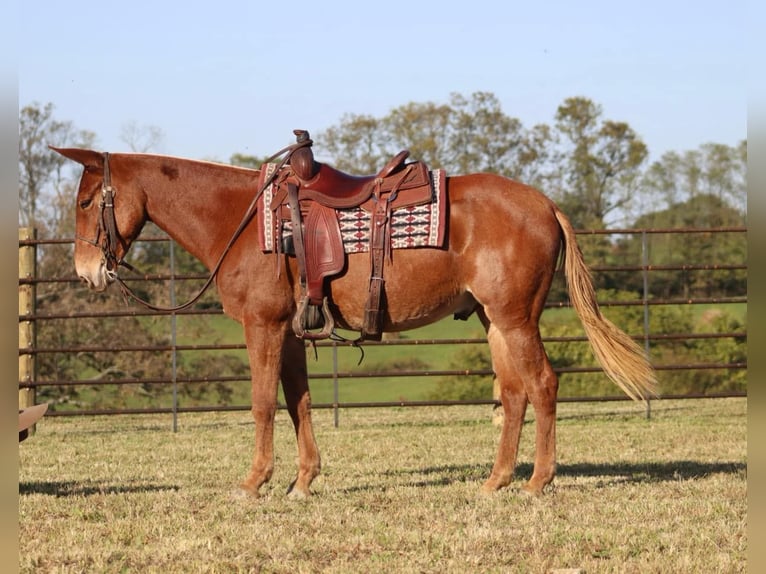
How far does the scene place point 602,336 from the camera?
608 centimetres

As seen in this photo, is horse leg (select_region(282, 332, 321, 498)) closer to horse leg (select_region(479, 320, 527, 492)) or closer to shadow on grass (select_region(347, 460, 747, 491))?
shadow on grass (select_region(347, 460, 747, 491))

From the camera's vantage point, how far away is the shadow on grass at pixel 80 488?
634 centimetres

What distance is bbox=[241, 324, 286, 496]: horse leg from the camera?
587 centimetres

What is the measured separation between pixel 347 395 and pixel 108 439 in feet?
43.1

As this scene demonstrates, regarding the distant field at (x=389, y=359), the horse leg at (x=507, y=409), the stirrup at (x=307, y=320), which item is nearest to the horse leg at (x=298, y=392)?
the stirrup at (x=307, y=320)

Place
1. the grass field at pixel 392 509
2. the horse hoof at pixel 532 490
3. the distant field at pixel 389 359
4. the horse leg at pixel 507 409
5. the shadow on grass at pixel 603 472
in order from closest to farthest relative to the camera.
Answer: the grass field at pixel 392 509
the horse hoof at pixel 532 490
the horse leg at pixel 507 409
the shadow on grass at pixel 603 472
the distant field at pixel 389 359

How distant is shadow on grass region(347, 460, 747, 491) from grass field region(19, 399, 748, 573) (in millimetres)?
15

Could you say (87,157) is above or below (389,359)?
above

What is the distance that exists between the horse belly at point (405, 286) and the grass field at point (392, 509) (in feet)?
3.68

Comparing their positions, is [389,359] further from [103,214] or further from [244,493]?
[244,493]

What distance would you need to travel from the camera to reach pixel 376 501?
5.72 metres

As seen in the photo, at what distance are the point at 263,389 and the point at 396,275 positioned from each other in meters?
1.06

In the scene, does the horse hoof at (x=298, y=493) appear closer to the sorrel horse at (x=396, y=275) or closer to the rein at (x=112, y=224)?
the sorrel horse at (x=396, y=275)

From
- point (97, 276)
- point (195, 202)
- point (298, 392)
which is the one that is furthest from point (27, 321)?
point (298, 392)
